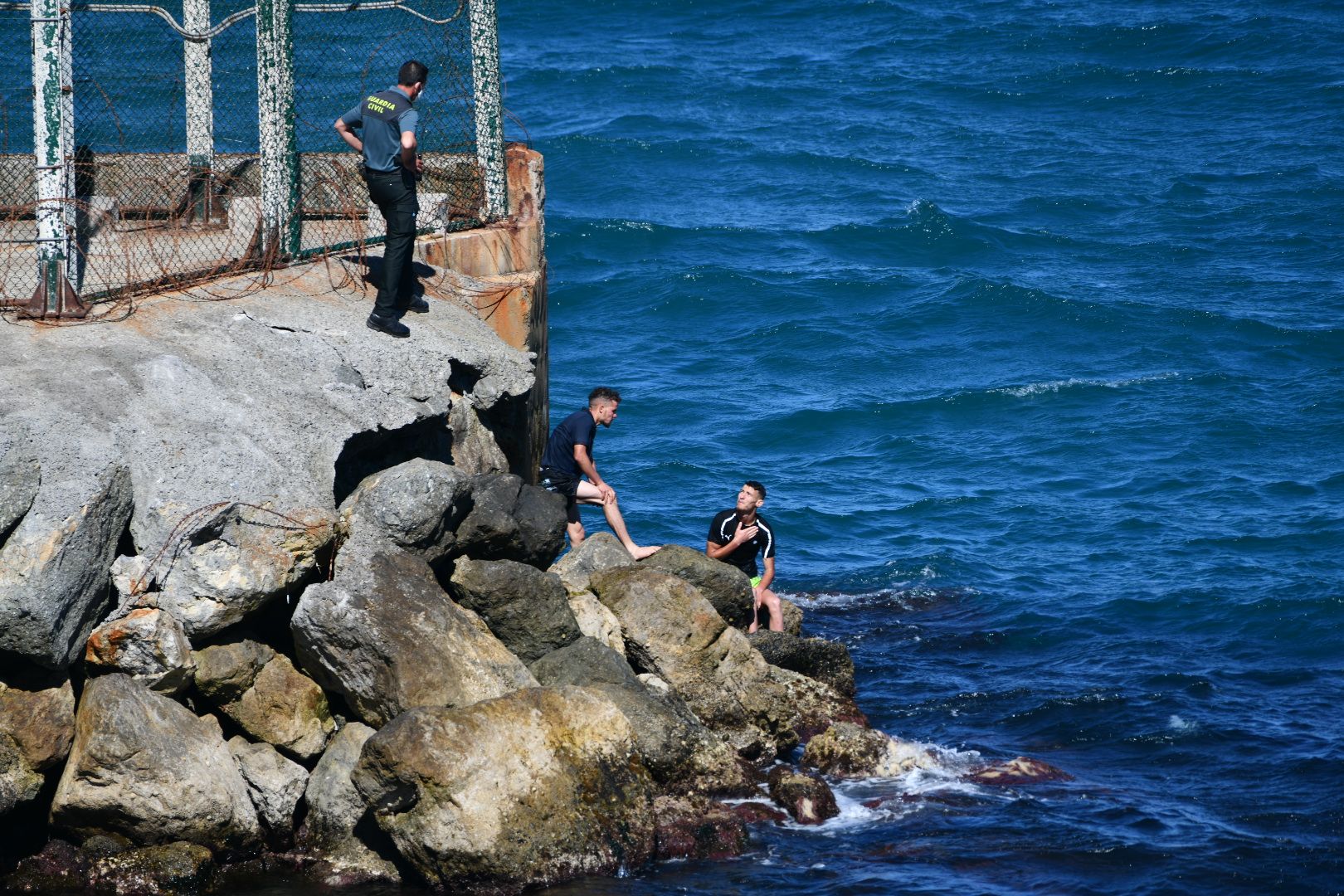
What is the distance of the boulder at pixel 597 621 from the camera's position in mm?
10141

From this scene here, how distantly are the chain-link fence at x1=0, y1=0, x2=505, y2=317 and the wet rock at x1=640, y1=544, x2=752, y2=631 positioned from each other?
3.55 m

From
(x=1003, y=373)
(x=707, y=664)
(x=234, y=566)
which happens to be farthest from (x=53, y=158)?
(x=1003, y=373)

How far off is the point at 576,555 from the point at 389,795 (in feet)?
12.6

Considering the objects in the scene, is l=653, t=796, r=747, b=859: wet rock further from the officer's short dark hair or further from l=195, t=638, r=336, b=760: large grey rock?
the officer's short dark hair

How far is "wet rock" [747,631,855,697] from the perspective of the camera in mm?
11180

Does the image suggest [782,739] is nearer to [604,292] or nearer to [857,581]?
[857,581]

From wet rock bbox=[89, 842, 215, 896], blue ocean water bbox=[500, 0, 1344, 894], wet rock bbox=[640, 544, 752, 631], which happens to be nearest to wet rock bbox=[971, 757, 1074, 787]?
blue ocean water bbox=[500, 0, 1344, 894]

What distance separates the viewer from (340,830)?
8234 mm

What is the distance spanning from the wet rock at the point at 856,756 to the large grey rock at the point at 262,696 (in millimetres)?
3416

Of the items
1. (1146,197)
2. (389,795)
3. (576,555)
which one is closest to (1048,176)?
(1146,197)

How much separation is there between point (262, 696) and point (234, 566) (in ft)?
2.59

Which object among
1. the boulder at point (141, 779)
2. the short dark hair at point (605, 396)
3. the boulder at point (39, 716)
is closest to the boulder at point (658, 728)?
the boulder at point (141, 779)

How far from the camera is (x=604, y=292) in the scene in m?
25.0

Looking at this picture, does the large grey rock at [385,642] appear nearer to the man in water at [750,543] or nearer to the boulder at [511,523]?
the boulder at [511,523]
